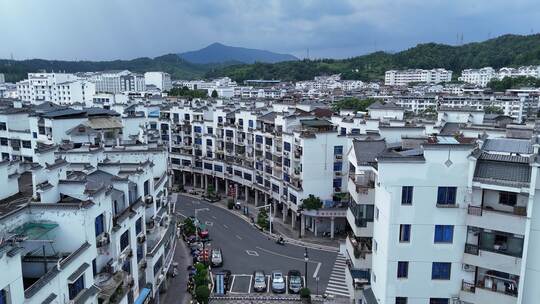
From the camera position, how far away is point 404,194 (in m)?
24.8

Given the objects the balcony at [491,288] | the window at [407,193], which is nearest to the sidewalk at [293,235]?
the balcony at [491,288]

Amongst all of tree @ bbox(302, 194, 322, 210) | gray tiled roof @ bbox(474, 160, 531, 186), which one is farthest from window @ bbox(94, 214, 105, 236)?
tree @ bbox(302, 194, 322, 210)

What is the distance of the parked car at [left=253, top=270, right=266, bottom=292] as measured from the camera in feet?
135

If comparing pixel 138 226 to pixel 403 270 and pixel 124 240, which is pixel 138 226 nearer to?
pixel 124 240

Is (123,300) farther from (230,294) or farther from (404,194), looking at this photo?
(404,194)

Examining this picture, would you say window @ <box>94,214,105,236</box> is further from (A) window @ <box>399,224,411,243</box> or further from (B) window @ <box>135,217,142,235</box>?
(A) window @ <box>399,224,411,243</box>

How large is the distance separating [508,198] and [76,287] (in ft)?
78.2

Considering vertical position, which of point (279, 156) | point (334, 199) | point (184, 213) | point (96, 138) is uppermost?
point (96, 138)

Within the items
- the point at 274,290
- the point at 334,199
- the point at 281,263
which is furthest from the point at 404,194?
the point at 334,199

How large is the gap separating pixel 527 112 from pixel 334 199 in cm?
9747

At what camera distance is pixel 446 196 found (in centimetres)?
2467

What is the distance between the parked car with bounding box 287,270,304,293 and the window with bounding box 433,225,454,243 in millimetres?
19335

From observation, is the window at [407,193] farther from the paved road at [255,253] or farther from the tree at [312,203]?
the tree at [312,203]

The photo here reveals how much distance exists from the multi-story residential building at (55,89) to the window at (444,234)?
403 ft
